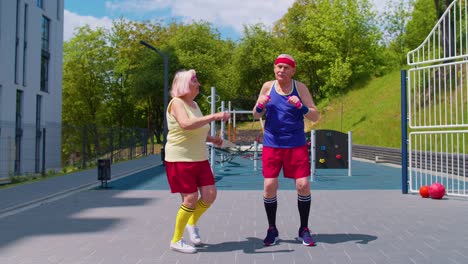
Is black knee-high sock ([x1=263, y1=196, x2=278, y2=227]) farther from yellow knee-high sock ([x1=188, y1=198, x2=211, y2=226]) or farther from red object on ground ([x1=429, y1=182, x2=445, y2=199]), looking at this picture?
red object on ground ([x1=429, y1=182, x2=445, y2=199])

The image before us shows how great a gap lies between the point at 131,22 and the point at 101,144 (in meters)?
26.6

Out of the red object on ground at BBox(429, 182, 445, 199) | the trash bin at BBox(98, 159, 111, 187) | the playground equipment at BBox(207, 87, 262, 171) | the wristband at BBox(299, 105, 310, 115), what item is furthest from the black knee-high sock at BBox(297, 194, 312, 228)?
the trash bin at BBox(98, 159, 111, 187)

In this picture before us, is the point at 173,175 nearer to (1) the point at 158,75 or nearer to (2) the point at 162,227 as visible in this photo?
(2) the point at 162,227

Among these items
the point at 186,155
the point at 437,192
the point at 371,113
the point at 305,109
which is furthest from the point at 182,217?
the point at 371,113

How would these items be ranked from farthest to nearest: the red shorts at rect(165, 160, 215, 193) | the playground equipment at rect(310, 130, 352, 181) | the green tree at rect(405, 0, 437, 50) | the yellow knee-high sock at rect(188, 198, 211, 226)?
the green tree at rect(405, 0, 437, 50) → the playground equipment at rect(310, 130, 352, 181) → the yellow knee-high sock at rect(188, 198, 211, 226) → the red shorts at rect(165, 160, 215, 193)

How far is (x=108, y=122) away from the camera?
5234cm

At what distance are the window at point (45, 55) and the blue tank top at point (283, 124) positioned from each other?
89.8ft

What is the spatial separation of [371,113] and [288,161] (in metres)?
26.4

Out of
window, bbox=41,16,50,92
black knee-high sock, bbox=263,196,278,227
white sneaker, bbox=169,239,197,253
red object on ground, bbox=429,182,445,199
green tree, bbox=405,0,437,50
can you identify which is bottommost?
white sneaker, bbox=169,239,197,253

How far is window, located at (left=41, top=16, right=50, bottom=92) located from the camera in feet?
98.4

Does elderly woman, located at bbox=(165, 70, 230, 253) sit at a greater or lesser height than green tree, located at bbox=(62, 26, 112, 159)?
lesser

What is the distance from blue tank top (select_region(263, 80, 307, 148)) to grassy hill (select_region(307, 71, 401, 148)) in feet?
58.9

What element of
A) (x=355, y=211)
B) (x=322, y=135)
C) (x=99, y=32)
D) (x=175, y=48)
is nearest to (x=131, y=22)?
(x=99, y=32)

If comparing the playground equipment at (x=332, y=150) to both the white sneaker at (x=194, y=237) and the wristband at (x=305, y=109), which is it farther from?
the white sneaker at (x=194, y=237)
